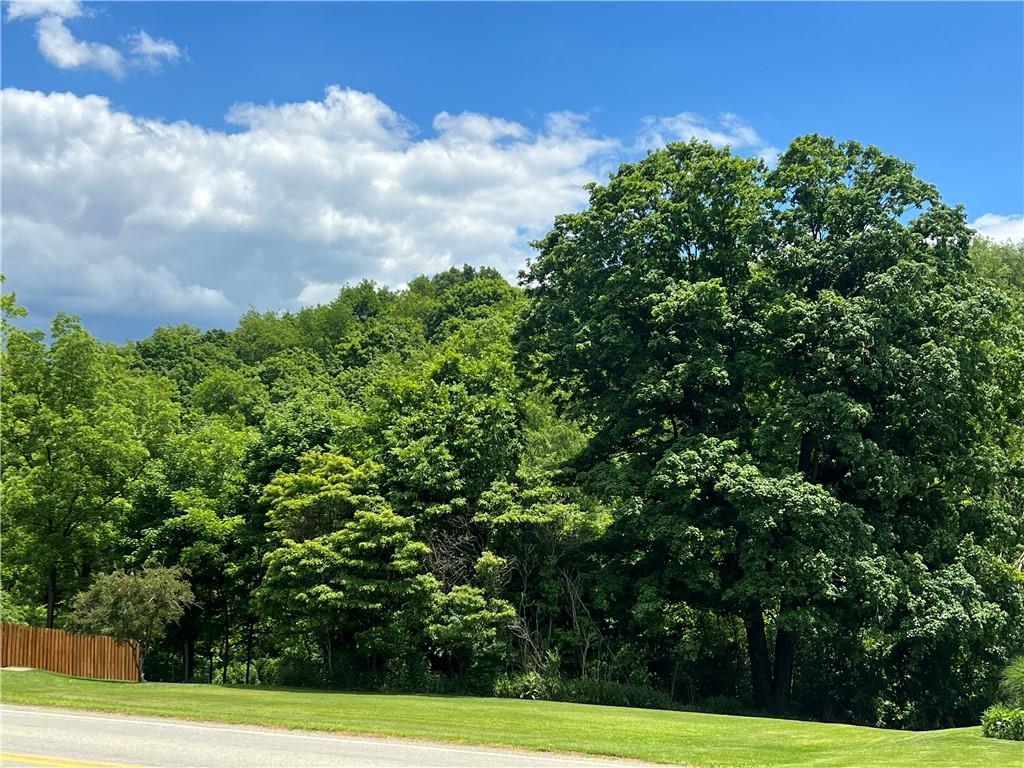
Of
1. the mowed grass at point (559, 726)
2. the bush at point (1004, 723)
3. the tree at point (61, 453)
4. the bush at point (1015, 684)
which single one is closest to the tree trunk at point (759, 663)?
the mowed grass at point (559, 726)

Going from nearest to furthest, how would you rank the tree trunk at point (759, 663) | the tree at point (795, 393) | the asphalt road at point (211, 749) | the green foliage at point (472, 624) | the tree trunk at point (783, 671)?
the asphalt road at point (211, 749)
the tree at point (795, 393)
the green foliage at point (472, 624)
the tree trunk at point (783, 671)
the tree trunk at point (759, 663)

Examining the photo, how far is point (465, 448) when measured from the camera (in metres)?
33.1

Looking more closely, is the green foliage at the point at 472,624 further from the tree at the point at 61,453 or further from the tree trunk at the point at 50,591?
the tree trunk at the point at 50,591

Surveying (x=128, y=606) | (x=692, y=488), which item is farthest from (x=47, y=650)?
(x=692, y=488)

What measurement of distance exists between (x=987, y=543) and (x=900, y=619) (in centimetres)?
515

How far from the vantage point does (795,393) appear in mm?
28250

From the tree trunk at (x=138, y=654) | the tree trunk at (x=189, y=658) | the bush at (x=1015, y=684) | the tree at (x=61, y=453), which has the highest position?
the tree at (x=61, y=453)

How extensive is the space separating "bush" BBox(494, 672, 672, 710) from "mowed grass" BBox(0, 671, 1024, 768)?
2.26 metres

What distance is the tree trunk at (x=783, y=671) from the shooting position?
29797mm

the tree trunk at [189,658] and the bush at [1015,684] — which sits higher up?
the bush at [1015,684]

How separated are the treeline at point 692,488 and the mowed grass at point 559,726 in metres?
5.15

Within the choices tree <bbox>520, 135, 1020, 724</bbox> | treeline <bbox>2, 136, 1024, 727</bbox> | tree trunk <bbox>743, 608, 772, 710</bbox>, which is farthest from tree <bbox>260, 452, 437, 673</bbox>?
tree trunk <bbox>743, 608, 772, 710</bbox>

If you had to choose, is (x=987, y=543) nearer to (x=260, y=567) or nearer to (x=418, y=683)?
(x=418, y=683)

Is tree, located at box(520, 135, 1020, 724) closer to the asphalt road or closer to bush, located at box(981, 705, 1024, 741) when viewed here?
bush, located at box(981, 705, 1024, 741)
